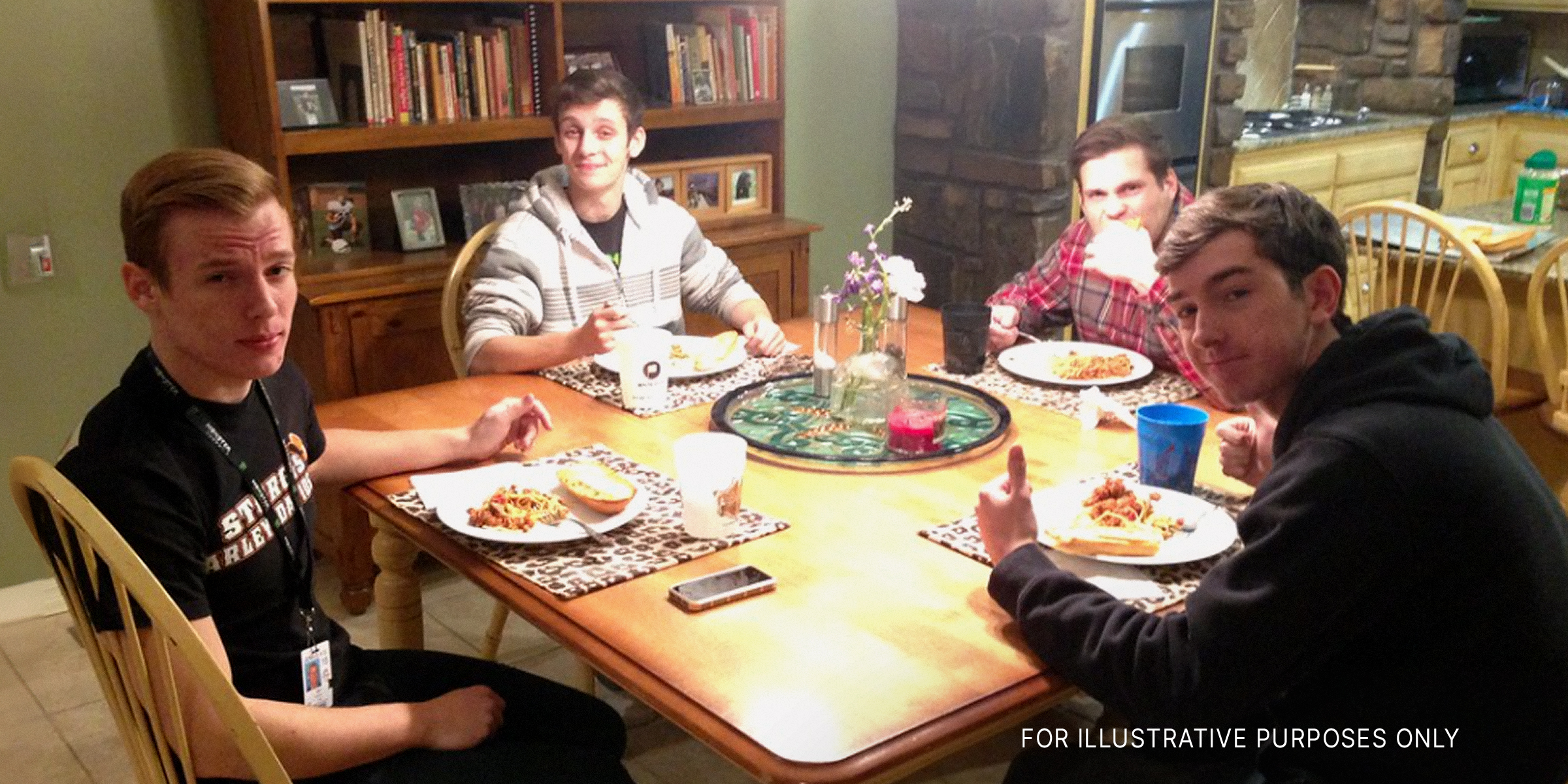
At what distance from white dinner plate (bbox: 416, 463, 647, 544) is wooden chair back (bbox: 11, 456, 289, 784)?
0.39 m

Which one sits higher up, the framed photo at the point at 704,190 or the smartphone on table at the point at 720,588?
the framed photo at the point at 704,190

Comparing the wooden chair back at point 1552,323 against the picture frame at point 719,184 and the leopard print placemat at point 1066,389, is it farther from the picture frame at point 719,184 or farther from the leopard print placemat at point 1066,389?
the picture frame at point 719,184

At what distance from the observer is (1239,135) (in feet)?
14.7

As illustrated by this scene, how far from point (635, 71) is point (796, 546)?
2405 mm

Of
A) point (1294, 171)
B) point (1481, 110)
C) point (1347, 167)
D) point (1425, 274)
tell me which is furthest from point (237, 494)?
point (1481, 110)

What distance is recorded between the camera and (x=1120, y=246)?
235 centimetres

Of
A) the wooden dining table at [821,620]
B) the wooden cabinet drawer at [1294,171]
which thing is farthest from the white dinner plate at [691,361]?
the wooden cabinet drawer at [1294,171]

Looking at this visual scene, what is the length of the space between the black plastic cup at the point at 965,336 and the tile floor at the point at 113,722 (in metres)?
0.64

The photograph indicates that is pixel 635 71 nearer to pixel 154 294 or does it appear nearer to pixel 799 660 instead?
pixel 154 294

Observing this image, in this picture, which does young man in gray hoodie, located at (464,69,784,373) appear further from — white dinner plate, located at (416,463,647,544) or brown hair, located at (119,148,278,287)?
brown hair, located at (119,148,278,287)

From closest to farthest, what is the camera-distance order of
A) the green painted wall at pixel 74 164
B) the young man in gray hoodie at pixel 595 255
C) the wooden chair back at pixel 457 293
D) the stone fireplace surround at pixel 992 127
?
the young man in gray hoodie at pixel 595 255 < the wooden chair back at pixel 457 293 < the green painted wall at pixel 74 164 < the stone fireplace surround at pixel 992 127

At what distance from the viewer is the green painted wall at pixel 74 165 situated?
2.82m

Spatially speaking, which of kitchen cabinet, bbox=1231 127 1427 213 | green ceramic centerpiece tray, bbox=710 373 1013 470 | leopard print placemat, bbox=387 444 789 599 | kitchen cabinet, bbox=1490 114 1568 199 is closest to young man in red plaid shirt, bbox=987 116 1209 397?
green ceramic centerpiece tray, bbox=710 373 1013 470

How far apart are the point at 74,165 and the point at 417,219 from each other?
746 mm
